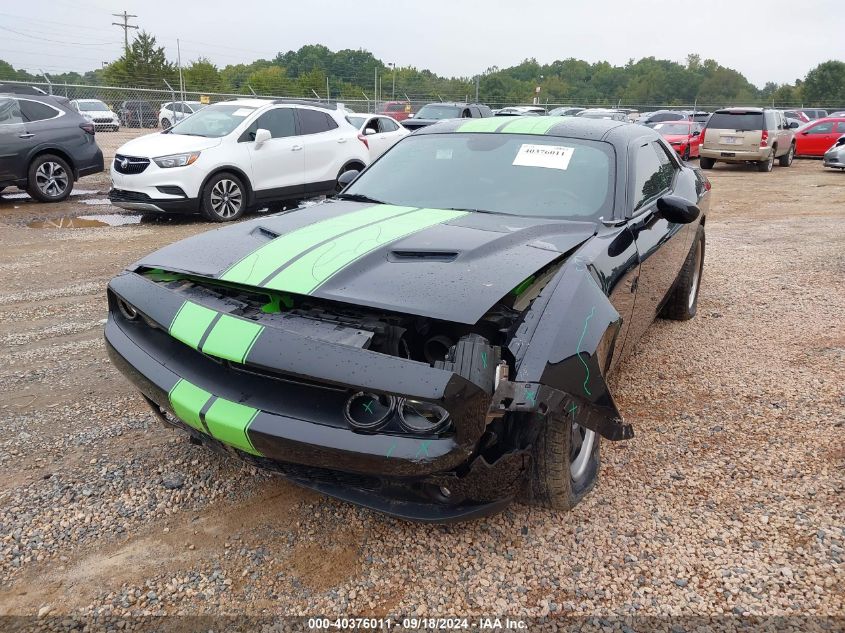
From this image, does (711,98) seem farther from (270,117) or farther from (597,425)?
(597,425)

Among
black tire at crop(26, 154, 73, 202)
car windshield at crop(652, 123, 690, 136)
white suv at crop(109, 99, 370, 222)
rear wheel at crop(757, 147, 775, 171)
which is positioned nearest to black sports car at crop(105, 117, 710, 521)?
white suv at crop(109, 99, 370, 222)

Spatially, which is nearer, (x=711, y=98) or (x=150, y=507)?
(x=150, y=507)

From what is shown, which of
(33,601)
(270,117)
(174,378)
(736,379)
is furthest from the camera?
(270,117)

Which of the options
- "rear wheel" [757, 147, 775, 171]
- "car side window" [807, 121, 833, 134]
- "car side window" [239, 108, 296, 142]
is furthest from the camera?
"car side window" [807, 121, 833, 134]

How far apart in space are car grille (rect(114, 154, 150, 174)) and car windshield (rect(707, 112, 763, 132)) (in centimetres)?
1391

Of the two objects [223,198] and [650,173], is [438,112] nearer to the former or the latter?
[223,198]

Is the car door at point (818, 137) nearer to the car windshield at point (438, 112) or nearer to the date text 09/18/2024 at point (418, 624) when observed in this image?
→ the car windshield at point (438, 112)

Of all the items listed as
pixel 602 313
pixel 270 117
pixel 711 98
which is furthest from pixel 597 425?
pixel 711 98

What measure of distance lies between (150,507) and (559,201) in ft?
7.45

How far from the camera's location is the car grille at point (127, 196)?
8.51 meters

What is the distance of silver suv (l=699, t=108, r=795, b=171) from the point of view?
16.3 m

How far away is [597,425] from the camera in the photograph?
2.20 meters

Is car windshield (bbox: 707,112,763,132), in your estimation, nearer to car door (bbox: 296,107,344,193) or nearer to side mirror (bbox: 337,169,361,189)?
car door (bbox: 296,107,344,193)

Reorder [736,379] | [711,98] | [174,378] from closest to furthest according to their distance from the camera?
[174,378]
[736,379]
[711,98]
